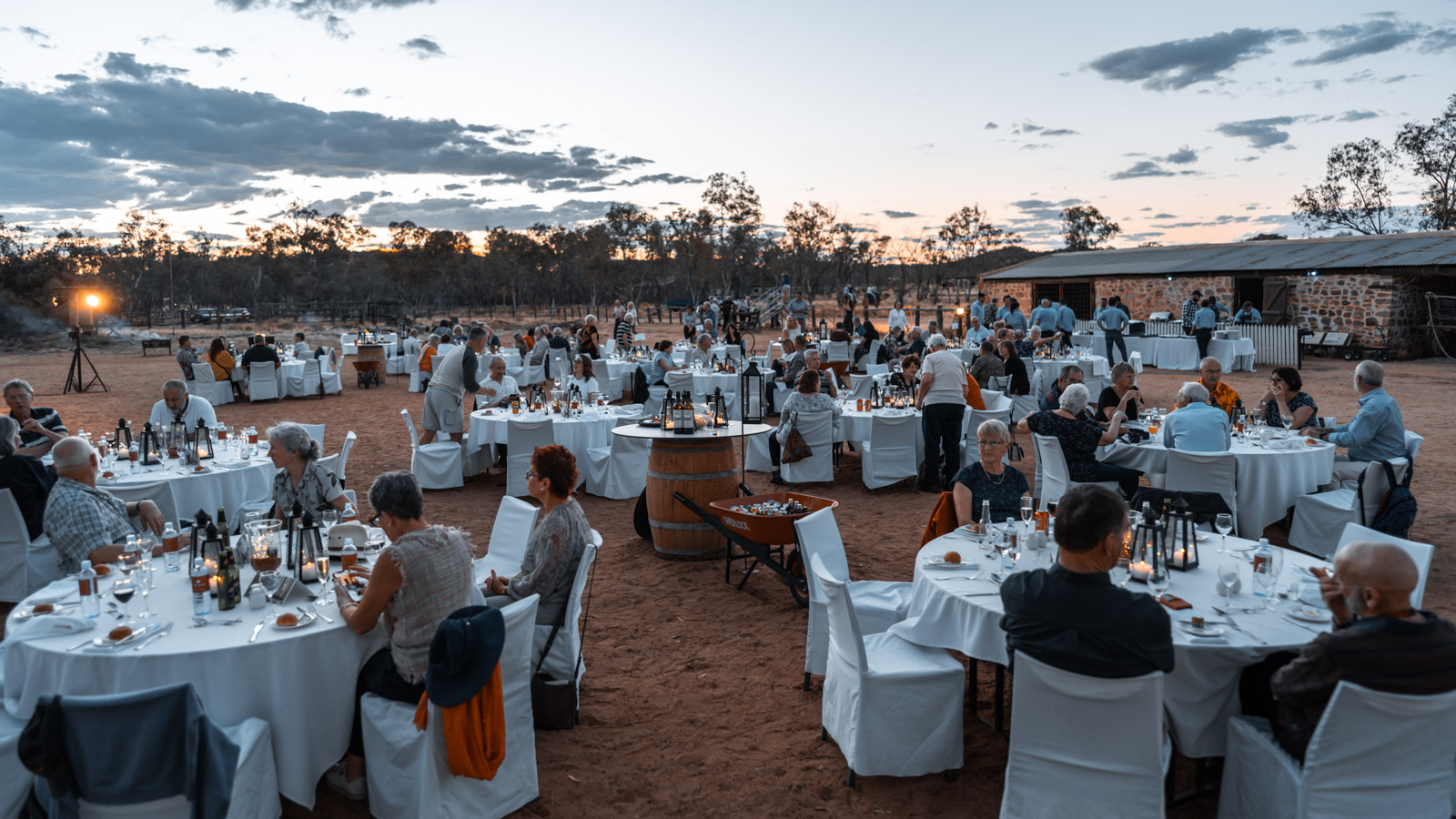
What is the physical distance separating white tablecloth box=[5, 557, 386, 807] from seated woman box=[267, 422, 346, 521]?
1.48 m

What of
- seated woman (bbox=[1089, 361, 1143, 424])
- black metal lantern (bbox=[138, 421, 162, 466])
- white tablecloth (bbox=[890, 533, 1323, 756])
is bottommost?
white tablecloth (bbox=[890, 533, 1323, 756])

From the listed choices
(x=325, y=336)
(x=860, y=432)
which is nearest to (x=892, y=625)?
(x=860, y=432)

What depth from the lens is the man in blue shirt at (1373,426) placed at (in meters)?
6.07

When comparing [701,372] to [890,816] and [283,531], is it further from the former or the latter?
[890,816]

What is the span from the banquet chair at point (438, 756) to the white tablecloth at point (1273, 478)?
18.0 ft

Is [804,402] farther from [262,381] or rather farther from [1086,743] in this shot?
[262,381]

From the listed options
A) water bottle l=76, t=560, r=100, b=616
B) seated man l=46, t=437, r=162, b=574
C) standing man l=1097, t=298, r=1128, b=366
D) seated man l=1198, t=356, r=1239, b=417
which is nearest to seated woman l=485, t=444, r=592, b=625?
water bottle l=76, t=560, r=100, b=616

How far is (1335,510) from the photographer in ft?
19.8

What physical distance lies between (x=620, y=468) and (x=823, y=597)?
15.6 ft

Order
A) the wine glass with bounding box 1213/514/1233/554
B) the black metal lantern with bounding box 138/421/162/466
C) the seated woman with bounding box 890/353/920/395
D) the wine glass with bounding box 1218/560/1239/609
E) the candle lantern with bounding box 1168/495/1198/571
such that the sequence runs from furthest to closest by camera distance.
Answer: the seated woman with bounding box 890/353/920/395
the black metal lantern with bounding box 138/421/162/466
the wine glass with bounding box 1213/514/1233/554
the candle lantern with bounding box 1168/495/1198/571
the wine glass with bounding box 1218/560/1239/609

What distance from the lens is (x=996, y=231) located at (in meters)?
59.6

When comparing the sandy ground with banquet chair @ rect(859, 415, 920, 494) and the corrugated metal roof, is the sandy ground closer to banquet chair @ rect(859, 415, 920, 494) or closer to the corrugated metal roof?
banquet chair @ rect(859, 415, 920, 494)

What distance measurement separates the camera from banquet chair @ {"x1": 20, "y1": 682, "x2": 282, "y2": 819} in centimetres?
252

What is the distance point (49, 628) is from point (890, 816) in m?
3.21
